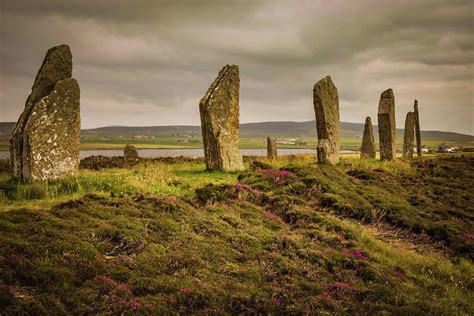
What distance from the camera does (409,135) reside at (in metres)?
38.6

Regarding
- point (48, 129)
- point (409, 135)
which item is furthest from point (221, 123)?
point (409, 135)

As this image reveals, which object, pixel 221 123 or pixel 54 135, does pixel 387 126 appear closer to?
pixel 221 123

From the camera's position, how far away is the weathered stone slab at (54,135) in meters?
14.4

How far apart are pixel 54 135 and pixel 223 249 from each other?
28.2ft

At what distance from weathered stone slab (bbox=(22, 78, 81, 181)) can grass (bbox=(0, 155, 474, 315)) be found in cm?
77

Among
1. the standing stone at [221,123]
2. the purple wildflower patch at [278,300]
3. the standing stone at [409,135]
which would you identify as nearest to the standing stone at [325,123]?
the standing stone at [221,123]

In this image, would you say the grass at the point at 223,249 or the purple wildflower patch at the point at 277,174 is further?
the purple wildflower patch at the point at 277,174

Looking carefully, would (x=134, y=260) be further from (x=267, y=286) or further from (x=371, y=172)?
(x=371, y=172)

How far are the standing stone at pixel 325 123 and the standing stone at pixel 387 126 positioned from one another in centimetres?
758

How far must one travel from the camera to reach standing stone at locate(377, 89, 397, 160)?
3109cm

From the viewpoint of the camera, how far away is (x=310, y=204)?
1678cm

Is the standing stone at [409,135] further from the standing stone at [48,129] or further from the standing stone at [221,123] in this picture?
the standing stone at [48,129]

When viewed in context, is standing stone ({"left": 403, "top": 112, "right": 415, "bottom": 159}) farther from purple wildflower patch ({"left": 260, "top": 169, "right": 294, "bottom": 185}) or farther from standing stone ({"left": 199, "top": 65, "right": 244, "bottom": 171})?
standing stone ({"left": 199, "top": 65, "right": 244, "bottom": 171})

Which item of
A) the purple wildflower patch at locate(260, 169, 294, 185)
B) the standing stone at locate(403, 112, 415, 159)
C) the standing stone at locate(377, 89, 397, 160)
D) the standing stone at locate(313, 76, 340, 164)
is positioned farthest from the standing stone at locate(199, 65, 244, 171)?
the standing stone at locate(403, 112, 415, 159)
